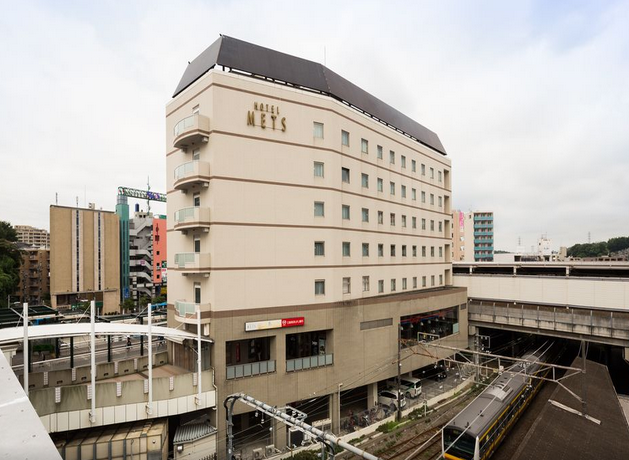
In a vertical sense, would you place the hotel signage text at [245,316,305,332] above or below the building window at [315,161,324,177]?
below

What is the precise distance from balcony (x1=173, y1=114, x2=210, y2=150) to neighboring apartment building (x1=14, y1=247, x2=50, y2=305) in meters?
80.1

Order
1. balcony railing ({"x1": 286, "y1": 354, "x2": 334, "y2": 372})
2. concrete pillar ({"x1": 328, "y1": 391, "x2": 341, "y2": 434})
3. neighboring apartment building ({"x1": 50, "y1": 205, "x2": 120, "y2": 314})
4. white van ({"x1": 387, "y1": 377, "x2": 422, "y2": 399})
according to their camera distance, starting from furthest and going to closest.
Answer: neighboring apartment building ({"x1": 50, "y1": 205, "x2": 120, "y2": 314}) → white van ({"x1": 387, "y1": 377, "x2": 422, "y2": 399}) → concrete pillar ({"x1": 328, "y1": 391, "x2": 341, "y2": 434}) → balcony railing ({"x1": 286, "y1": 354, "x2": 334, "y2": 372})

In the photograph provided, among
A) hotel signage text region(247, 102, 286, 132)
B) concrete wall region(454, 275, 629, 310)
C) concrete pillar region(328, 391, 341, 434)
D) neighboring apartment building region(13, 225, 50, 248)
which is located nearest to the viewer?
hotel signage text region(247, 102, 286, 132)

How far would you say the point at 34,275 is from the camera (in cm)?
8650

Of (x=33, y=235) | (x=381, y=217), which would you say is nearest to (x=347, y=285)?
(x=381, y=217)

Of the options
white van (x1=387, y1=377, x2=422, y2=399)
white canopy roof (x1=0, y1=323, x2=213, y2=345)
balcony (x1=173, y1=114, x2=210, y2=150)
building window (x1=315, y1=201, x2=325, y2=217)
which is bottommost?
white van (x1=387, y1=377, x2=422, y2=399)

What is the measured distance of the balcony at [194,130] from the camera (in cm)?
2603

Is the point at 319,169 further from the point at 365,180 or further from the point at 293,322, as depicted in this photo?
the point at 293,322

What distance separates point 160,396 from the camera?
22.1 metres

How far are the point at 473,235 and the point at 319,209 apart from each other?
11235 centimetres

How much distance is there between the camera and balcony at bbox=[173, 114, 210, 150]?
26031 millimetres

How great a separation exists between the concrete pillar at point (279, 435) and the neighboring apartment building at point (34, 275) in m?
82.9

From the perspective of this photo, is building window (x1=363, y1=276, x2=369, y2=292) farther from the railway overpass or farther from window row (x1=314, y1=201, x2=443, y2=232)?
the railway overpass

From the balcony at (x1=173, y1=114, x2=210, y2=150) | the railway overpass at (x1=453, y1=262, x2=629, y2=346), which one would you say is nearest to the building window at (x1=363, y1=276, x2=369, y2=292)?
the balcony at (x1=173, y1=114, x2=210, y2=150)
